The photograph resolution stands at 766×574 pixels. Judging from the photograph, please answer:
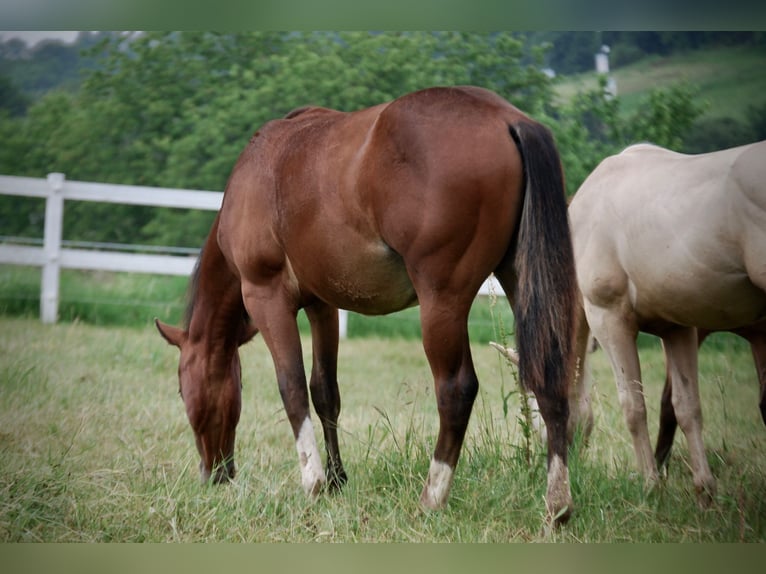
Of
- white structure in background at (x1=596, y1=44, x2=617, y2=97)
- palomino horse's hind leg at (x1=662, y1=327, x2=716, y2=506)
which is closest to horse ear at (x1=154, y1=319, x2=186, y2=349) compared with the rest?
palomino horse's hind leg at (x1=662, y1=327, x2=716, y2=506)

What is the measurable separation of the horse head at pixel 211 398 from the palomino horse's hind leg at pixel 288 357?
0.50 metres

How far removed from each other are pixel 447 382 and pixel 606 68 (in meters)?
3.95

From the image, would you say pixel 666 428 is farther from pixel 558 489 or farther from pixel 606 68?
pixel 606 68

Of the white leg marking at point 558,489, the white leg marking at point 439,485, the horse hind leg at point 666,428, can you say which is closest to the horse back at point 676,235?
the horse hind leg at point 666,428

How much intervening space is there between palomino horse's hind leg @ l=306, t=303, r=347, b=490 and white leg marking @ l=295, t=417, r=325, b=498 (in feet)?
0.97

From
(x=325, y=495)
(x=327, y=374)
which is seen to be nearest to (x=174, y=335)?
(x=327, y=374)

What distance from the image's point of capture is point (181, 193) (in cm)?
833

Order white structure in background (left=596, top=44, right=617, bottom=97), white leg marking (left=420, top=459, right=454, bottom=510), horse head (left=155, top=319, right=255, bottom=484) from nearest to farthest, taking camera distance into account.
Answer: white leg marking (left=420, top=459, right=454, bottom=510) → horse head (left=155, top=319, right=255, bottom=484) → white structure in background (left=596, top=44, right=617, bottom=97)

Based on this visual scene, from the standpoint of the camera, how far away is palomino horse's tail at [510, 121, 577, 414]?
2900mm

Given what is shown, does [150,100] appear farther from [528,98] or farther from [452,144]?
[452,144]

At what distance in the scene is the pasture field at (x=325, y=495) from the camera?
3109 millimetres

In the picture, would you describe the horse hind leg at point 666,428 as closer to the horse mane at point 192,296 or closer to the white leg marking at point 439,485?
the white leg marking at point 439,485

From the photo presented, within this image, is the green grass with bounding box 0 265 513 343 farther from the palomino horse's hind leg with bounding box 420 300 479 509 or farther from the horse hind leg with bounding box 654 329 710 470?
the palomino horse's hind leg with bounding box 420 300 479 509

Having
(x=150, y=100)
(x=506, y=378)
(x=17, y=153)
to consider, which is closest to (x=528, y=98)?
(x=506, y=378)
